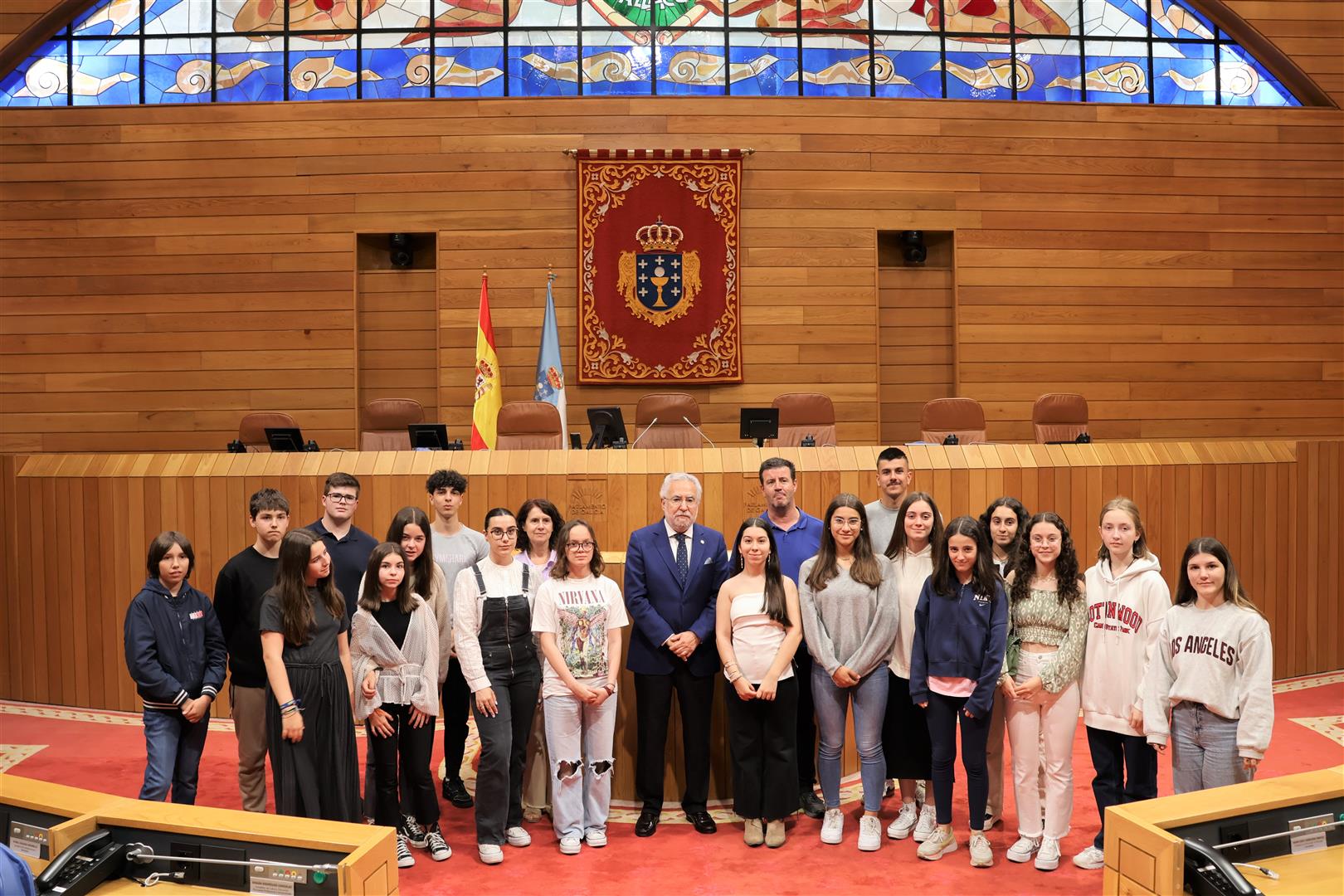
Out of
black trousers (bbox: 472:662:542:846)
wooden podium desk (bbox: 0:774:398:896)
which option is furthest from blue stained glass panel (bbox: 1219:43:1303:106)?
wooden podium desk (bbox: 0:774:398:896)

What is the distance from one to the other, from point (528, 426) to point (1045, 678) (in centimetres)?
401

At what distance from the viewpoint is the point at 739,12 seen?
877 cm

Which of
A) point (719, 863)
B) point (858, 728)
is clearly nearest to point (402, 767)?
point (719, 863)

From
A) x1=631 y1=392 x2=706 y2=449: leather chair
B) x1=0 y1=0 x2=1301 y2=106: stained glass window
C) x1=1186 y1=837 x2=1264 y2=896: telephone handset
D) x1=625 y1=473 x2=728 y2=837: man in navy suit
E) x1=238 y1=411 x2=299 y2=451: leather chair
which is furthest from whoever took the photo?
x1=0 y1=0 x2=1301 y2=106: stained glass window

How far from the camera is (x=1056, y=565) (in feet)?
12.2

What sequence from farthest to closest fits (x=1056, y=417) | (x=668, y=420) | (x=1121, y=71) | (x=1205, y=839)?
(x=1121, y=71) → (x=1056, y=417) → (x=668, y=420) → (x=1205, y=839)

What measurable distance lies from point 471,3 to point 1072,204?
5.02 metres

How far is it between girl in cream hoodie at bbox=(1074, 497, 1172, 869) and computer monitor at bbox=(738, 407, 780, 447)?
2.84 metres

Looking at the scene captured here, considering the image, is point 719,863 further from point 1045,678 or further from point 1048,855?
point 1045,678

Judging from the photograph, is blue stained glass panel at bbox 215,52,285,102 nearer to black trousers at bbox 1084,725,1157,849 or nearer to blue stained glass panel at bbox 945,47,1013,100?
blue stained glass panel at bbox 945,47,1013,100

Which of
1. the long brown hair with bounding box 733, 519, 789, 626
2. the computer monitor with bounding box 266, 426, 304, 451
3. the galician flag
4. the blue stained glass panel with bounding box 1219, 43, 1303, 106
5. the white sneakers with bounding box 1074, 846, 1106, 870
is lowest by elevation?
the white sneakers with bounding box 1074, 846, 1106, 870

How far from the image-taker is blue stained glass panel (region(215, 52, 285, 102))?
8734 mm

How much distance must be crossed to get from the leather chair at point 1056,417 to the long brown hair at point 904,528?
12.7 feet

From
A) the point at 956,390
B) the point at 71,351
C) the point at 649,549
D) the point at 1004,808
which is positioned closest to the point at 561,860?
the point at 649,549
